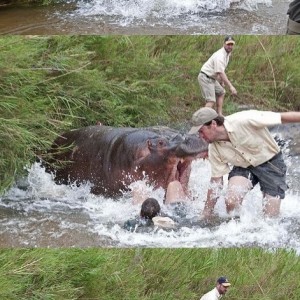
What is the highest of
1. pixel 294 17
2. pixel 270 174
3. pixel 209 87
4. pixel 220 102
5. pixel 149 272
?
pixel 294 17

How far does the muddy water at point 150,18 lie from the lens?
6.09 m

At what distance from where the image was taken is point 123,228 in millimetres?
4270

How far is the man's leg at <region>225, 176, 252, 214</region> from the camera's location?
4.15 m

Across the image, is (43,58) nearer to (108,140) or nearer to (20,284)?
(108,140)

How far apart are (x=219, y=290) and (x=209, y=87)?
210 cm

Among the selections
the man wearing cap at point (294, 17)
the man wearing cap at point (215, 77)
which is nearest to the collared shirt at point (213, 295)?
the man wearing cap at point (294, 17)

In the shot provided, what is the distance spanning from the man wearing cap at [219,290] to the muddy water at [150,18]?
2.31m

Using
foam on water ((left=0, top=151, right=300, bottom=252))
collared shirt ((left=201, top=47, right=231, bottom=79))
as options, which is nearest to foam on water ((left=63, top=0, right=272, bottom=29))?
collared shirt ((left=201, top=47, right=231, bottom=79))

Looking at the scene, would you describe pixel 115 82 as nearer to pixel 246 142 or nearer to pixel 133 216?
pixel 133 216

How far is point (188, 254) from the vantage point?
4652 millimetres

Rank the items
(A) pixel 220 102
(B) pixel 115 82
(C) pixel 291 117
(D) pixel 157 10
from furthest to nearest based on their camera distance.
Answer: (D) pixel 157 10
(A) pixel 220 102
(B) pixel 115 82
(C) pixel 291 117

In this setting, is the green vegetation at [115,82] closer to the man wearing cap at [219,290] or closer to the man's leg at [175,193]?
the man's leg at [175,193]

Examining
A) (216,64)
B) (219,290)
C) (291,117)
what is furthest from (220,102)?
(291,117)

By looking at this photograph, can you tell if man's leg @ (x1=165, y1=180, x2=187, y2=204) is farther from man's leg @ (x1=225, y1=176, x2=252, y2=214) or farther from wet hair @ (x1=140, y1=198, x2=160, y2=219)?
man's leg @ (x1=225, y1=176, x2=252, y2=214)
